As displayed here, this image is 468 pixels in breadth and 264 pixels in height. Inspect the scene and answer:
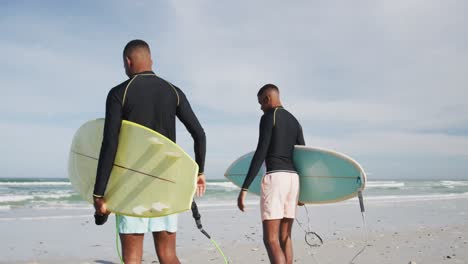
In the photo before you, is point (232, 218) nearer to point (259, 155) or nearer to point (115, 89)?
point (259, 155)

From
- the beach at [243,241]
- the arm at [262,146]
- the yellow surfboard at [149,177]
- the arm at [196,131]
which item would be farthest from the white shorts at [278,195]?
the beach at [243,241]

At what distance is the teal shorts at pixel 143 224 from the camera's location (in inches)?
108

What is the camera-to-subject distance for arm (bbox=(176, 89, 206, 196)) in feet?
9.43

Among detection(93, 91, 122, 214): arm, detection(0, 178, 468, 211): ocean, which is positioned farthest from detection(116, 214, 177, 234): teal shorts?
detection(0, 178, 468, 211): ocean

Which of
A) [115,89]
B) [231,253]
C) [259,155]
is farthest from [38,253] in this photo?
[115,89]

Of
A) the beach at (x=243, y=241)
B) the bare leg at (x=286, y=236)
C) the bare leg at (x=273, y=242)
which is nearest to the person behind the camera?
the bare leg at (x=273, y=242)

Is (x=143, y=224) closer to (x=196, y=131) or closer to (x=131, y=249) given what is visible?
(x=131, y=249)

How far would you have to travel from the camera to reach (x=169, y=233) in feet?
9.34

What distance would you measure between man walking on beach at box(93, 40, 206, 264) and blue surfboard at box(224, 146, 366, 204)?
1.88 metres

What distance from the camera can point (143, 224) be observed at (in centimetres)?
278

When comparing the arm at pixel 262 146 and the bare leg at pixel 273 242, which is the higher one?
the arm at pixel 262 146

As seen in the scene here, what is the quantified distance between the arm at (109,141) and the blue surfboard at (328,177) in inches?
87.4

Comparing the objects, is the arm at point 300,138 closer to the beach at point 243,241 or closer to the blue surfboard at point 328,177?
the blue surfboard at point 328,177

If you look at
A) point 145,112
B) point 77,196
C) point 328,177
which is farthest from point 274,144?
point 77,196
